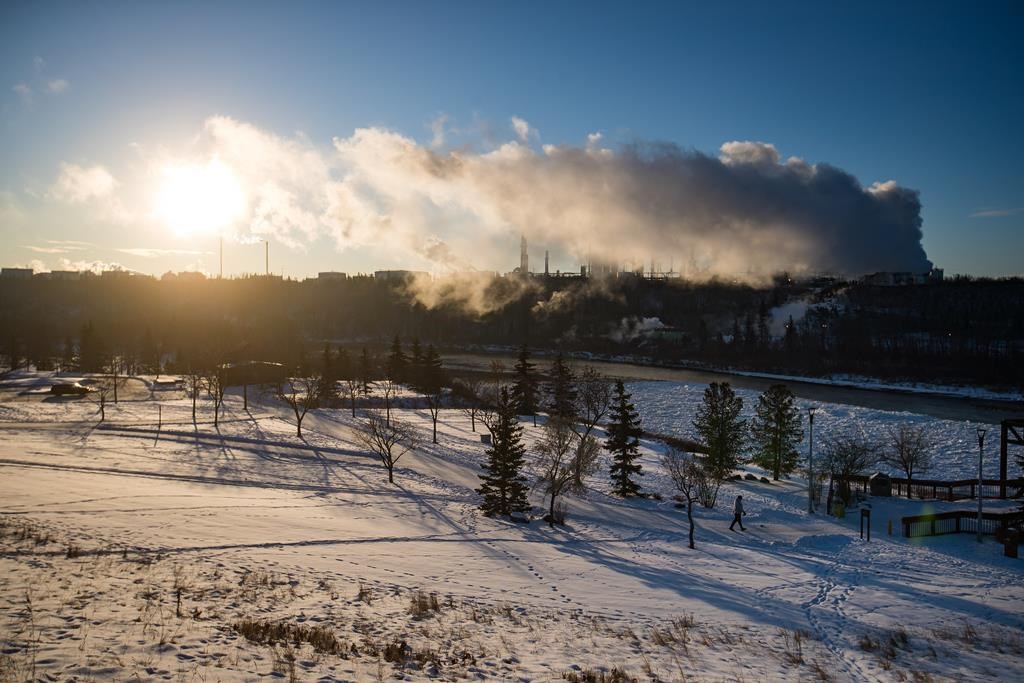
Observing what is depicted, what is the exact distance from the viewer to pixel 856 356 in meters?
105

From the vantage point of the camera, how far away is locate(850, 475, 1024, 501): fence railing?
29.5m

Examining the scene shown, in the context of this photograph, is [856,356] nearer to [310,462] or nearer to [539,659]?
[310,462]

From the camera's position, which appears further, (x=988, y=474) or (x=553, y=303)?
(x=553, y=303)

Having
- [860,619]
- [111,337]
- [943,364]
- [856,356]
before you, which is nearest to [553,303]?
[856,356]

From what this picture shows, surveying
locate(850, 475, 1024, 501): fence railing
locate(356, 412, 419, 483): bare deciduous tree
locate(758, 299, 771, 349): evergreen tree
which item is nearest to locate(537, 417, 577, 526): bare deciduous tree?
locate(356, 412, 419, 483): bare deciduous tree

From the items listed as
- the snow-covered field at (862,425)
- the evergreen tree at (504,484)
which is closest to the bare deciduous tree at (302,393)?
the evergreen tree at (504,484)

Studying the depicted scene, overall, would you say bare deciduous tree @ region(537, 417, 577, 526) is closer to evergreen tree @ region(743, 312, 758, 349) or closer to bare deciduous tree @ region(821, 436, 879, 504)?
bare deciduous tree @ region(821, 436, 879, 504)

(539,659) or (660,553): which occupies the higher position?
(539,659)

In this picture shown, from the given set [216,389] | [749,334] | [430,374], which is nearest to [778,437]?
[430,374]

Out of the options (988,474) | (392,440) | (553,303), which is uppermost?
(553,303)

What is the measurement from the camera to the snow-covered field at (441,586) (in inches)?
373

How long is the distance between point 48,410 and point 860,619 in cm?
5333

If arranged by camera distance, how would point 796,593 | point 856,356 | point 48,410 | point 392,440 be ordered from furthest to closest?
1. point 856,356
2. point 48,410
3. point 392,440
4. point 796,593

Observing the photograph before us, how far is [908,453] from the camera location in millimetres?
38719
